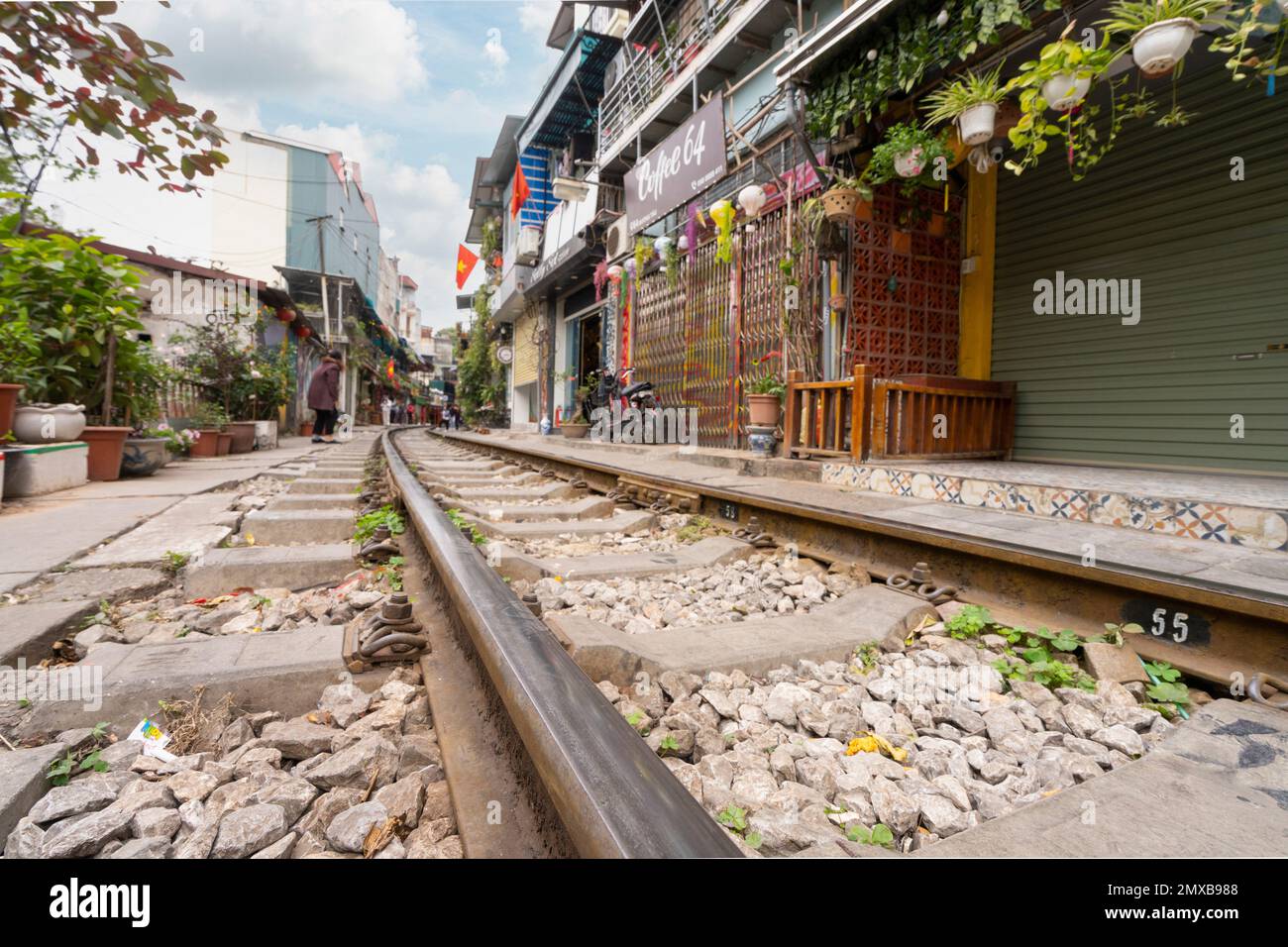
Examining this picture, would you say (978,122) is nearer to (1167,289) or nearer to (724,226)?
(1167,289)

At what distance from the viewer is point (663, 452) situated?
8109 millimetres

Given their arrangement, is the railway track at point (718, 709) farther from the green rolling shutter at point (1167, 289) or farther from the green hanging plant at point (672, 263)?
the green hanging plant at point (672, 263)

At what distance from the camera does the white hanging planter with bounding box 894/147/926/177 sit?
5.30 m

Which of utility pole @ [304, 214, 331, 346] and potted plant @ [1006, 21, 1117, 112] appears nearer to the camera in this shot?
potted plant @ [1006, 21, 1117, 112]

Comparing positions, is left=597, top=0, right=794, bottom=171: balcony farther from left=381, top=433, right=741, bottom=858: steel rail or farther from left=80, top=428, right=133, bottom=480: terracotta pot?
left=381, top=433, right=741, bottom=858: steel rail

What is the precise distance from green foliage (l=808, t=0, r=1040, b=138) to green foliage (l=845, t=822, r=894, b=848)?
17.8 ft

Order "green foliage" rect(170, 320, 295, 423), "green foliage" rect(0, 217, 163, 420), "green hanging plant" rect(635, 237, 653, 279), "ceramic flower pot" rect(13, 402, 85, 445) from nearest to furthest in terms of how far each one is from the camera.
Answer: "ceramic flower pot" rect(13, 402, 85, 445) < "green foliage" rect(0, 217, 163, 420) < "green hanging plant" rect(635, 237, 653, 279) < "green foliage" rect(170, 320, 295, 423)

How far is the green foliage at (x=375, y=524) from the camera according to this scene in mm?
3270

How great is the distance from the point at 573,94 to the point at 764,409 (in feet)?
44.4
